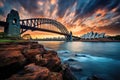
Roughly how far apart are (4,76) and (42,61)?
2.75 meters

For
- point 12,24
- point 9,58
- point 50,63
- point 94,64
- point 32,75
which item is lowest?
point 94,64

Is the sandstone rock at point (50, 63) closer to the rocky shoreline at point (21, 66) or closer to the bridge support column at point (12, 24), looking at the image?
the rocky shoreline at point (21, 66)

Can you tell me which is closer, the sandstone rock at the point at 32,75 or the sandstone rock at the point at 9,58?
the sandstone rock at the point at 32,75

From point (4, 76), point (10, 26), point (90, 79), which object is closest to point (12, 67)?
point (4, 76)

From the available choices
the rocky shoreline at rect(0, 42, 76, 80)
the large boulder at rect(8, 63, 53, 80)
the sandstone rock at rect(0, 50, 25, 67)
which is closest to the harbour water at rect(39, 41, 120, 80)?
the rocky shoreline at rect(0, 42, 76, 80)

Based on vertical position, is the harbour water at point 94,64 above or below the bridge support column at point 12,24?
below

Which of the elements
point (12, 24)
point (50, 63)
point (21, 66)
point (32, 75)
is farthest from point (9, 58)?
→ point (12, 24)

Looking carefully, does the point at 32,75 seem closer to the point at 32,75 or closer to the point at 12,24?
the point at 32,75

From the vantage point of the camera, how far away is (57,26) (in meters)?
99.2

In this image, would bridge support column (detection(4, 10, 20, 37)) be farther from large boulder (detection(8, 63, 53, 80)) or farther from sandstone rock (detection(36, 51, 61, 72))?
large boulder (detection(8, 63, 53, 80))

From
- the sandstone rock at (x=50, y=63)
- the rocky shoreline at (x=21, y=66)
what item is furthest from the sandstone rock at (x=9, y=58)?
the sandstone rock at (x=50, y=63)

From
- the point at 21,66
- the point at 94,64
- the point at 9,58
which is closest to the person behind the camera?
the point at 9,58

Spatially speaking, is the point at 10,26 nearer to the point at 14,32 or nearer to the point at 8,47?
the point at 14,32

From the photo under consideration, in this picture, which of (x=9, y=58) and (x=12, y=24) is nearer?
(x=9, y=58)
